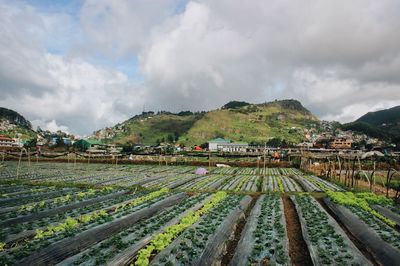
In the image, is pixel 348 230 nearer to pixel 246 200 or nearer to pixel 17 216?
pixel 246 200

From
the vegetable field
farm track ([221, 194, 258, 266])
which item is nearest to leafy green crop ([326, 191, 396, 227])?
the vegetable field

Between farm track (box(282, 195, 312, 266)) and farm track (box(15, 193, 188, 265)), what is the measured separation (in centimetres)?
621

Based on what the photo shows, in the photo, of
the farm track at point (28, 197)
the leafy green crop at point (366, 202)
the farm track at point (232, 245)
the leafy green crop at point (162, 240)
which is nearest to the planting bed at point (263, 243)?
the farm track at point (232, 245)

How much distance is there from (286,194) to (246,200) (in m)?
6.20

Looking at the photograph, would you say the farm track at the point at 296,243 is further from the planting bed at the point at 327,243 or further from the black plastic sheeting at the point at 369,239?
the black plastic sheeting at the point at 369,239

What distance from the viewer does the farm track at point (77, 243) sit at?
7805mm

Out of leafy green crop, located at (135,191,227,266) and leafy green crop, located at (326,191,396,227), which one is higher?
leafy green crop, located at (135,191,227,266)

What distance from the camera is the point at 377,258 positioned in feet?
30.6

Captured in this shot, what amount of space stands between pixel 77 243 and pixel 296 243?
7.54 metres

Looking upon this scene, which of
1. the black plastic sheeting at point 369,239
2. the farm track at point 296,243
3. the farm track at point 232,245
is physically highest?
the black plastic sheeting at point 369,239

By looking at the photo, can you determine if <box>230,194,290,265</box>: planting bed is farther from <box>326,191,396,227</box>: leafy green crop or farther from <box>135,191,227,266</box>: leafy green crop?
<box>326,191,396,227</box>: leafy green crop

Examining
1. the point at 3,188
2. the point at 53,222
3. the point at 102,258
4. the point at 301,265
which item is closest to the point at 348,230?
the point at 301,265

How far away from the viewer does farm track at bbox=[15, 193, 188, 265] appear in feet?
25.6

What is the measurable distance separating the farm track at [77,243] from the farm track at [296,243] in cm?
621
